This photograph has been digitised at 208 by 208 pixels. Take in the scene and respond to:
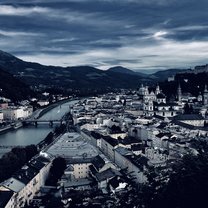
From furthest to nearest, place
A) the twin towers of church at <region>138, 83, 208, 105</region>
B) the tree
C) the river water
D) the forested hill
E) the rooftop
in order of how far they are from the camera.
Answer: the forested hill, the twin towers of church at <region>138, 83, 208, 105</region>, the river water, the rooftop, the tree

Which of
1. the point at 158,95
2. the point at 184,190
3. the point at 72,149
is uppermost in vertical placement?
the point at 158,95

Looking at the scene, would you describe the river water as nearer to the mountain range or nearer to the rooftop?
the rooftop

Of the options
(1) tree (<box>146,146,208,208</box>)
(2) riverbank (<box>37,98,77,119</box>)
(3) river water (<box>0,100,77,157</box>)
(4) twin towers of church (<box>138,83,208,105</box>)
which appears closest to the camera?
(1) tree (<box>146,146,208,208</box>)

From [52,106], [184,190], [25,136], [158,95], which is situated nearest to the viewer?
[184,190]

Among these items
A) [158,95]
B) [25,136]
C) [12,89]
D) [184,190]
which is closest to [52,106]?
[12,89]

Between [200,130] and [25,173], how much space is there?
5.43m

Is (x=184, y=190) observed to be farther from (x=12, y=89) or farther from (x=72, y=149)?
(x=12, y=89)

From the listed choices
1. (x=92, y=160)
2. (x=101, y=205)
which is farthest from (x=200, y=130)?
(x=101, y=205)

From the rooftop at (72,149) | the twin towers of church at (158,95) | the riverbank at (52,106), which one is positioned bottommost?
the riverbank at (52,106)

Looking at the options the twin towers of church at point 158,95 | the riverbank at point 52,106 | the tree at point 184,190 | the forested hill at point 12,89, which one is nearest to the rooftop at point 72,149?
the tree at point 184,190

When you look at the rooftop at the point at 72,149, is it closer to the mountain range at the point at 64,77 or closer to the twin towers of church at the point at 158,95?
the twin towers of church at the point at 158,95

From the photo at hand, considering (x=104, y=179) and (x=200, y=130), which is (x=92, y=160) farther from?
(x=200, y=130)

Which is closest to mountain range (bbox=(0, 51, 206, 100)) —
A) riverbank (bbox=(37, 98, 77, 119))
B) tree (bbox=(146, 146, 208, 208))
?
riverbank (bbox=(37, 98, 77, 119))

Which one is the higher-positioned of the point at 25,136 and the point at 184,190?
the point at 184,190
